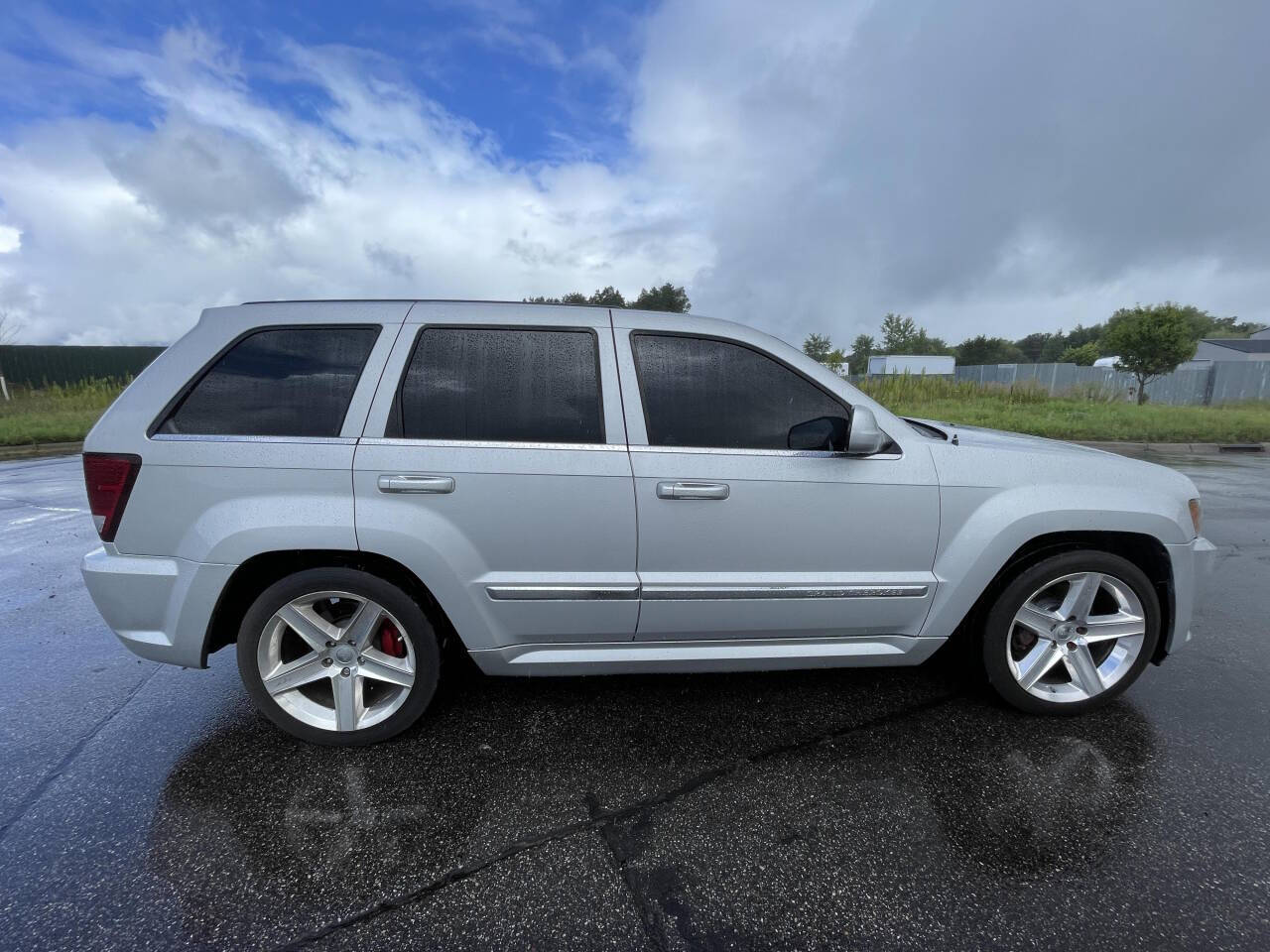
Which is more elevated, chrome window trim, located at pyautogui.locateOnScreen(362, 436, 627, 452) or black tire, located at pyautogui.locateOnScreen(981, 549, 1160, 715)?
chrome window trim, located at pyautogui.locateOnScreen(362, 436, 627, 452)

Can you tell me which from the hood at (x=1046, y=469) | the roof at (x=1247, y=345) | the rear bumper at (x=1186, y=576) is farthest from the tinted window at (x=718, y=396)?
the roof at (x=1247, y=345)

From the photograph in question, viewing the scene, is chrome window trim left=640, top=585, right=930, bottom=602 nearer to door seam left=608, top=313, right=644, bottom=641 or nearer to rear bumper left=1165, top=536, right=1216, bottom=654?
door seam left=608, top=313, right=644, bottom=641

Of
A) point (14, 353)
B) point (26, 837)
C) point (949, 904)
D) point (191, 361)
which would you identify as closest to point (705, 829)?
point (949, 904)

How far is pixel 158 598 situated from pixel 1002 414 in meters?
17.8

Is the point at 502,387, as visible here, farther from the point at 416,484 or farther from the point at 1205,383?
the point at 1205,383

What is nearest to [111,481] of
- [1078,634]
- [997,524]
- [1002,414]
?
[997,524]

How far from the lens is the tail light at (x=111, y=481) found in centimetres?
229

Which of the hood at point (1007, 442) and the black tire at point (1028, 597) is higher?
the hood at point (1007, 442)


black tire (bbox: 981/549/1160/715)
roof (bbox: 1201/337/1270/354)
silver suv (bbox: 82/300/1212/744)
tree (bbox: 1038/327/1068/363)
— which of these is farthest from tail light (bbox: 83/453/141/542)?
tree (bbox: 1038/327/1068/363)

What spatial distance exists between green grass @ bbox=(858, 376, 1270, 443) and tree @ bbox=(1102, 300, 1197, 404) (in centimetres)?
403

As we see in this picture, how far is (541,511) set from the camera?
2.34m

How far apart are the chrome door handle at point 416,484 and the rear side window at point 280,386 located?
0.97 ft

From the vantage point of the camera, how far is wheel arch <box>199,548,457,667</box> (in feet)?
7.84

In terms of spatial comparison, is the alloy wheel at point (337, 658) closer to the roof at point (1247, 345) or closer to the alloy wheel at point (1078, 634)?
the alloy wheel at point (1078, 634)
